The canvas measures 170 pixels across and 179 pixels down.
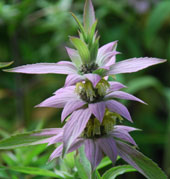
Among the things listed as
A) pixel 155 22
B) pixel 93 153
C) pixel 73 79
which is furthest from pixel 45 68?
pixel 155 22

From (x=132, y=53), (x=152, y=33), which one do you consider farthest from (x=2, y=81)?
(x=152, y=33)

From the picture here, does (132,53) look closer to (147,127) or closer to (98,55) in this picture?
(147,127)

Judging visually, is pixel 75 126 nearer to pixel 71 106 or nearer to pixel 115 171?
pixel 71 106

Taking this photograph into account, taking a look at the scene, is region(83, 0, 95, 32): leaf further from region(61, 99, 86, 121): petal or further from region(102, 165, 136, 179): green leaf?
region(102, 165, 136, 179): green leaf

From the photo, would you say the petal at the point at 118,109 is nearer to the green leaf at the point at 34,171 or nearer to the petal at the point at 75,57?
the petal at the point at 75,57

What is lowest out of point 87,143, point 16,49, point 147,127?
point 147,127
